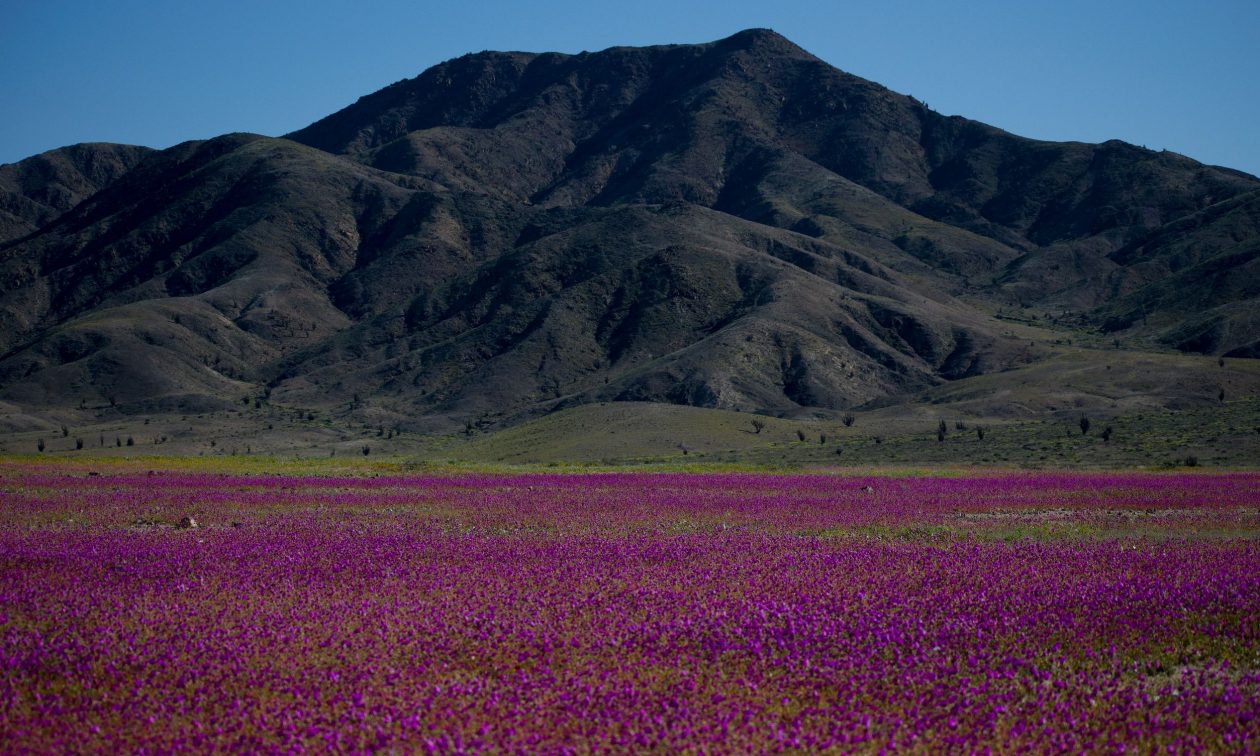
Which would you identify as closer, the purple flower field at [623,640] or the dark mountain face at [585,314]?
the purple flower field at [623,640]

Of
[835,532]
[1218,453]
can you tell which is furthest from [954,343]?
[835,532]

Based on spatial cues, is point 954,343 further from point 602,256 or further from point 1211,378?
point 602,256

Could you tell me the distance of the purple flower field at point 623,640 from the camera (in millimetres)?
7426

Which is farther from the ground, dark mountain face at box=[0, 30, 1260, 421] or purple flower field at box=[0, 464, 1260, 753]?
dark mountain face at box=[0, 30, 1260, 421]

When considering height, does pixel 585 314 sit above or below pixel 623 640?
above

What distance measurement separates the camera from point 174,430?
10725 cm

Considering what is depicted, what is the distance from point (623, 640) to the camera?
9.80 metres

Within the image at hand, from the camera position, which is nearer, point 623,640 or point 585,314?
point 623,640

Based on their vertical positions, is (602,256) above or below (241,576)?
above

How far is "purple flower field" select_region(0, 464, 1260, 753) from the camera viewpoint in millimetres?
7426

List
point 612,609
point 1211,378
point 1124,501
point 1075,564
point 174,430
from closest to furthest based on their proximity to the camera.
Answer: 1. point 612,609
2. point 1075,564
3. point 1124,501
4. point 1211,378
5. point 174,430

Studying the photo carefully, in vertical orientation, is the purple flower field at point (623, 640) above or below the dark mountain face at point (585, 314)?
below

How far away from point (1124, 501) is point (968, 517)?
236 inches

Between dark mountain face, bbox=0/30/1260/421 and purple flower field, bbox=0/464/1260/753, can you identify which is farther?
dark mountain face, bbox=0/30/1260/421
